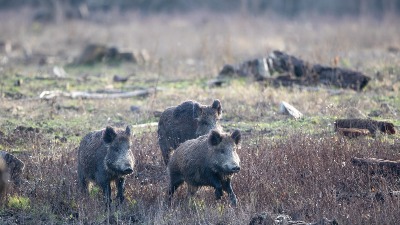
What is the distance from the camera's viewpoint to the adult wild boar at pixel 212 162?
8.86 m

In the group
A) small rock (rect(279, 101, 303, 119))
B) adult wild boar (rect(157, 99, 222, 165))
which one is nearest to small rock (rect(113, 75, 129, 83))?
small rock (rect(279, 101, 303, 119))

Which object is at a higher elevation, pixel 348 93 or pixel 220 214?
pixel 220 214

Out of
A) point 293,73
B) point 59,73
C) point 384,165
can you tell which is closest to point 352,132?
point 384,165

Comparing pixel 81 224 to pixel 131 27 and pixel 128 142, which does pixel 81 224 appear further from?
pixel 131 27

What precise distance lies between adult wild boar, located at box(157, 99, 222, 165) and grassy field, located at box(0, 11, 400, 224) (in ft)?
0.93

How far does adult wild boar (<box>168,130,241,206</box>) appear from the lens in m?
8.86

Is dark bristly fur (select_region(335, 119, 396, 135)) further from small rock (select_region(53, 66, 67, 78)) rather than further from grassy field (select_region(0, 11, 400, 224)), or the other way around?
small rock (select_region(53, 66, 67, 78))

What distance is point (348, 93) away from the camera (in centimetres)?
1587

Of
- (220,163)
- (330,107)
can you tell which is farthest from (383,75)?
(220,163)

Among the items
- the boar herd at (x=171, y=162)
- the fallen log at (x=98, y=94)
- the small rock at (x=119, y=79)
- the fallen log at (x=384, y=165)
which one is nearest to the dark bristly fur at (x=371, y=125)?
the fallen log at (x=384, y=165)

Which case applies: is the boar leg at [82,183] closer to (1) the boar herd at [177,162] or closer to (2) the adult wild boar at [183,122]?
(1) the boar herd at [177,162]

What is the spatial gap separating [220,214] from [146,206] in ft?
3.25

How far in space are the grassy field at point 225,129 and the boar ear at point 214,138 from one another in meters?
0.69

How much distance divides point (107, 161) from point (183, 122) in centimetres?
203
